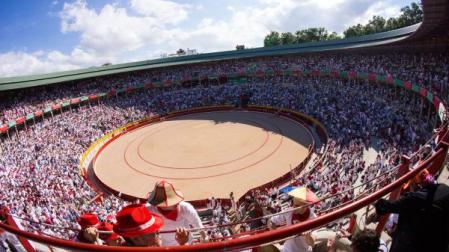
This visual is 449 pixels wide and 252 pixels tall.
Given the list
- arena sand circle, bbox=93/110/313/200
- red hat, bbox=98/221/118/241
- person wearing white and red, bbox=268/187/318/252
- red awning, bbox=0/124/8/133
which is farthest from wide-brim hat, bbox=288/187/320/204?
red awning, bbox=0/124/8/133

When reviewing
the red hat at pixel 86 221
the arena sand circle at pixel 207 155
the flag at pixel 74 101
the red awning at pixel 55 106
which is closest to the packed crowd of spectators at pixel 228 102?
the red awning at pixel 55 106

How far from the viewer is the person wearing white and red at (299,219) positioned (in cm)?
400

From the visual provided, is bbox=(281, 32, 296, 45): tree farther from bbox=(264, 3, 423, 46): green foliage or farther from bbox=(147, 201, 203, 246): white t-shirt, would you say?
bbox=(147, 201, 203, 246): white t-shirt

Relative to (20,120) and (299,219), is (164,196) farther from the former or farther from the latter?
(20,120)

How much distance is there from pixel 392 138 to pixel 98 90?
43.2 meters

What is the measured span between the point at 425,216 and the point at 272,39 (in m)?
105

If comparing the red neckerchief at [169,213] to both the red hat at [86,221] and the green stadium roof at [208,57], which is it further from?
the green stadium roof at [208,57]

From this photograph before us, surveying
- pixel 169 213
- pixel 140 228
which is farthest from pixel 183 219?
pixel 140 228

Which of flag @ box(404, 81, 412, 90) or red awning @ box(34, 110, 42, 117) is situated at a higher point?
red awning @ box(34, 110, 42, 117)

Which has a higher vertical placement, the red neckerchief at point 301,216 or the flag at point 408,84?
the flag at point 408,84

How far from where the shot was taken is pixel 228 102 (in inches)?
1902

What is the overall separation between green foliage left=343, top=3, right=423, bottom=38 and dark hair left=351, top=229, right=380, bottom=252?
260 ft

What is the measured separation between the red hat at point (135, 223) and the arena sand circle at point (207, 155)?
61.6 feet

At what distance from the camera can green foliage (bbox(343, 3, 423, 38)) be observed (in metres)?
66.6
